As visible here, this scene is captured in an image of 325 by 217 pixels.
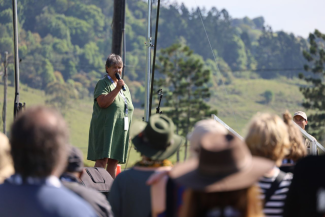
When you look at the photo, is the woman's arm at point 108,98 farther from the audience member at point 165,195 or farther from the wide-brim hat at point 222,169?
the wide-brim hat at point 222,169

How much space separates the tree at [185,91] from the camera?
5766 centimetres

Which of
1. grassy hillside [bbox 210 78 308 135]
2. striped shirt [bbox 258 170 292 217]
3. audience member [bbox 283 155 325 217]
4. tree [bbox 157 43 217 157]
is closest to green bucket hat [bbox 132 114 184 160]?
striped shirt [bbox 258 170 292 217]

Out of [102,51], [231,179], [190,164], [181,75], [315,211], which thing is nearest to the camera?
[231,179]

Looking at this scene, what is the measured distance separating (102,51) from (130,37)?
40.4 ft

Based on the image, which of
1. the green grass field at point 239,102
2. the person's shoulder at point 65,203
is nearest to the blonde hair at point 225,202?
the person's shoulder at point 65,203

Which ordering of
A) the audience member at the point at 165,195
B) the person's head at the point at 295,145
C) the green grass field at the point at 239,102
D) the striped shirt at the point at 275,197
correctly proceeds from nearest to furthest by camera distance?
the audience member at the point at 165,195 → the striped shirt at the point at 275,197 → the person's head at the point at 295,145 → the green grass field at the point at 239,102

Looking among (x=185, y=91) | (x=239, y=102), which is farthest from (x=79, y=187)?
(x=239, y=102)

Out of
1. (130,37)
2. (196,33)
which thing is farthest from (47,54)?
(196,33)

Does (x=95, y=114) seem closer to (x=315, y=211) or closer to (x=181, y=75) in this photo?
(x=315, y=211)

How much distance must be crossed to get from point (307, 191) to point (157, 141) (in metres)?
0.89

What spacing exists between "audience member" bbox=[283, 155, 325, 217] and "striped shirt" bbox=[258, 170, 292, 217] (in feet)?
0.50

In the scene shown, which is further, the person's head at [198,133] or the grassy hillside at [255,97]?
the grassy hillside at [255,97]

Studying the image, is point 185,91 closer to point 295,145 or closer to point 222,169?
point 295,145

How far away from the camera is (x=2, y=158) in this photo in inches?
92.1
